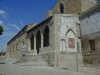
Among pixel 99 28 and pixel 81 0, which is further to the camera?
pixel 81 0

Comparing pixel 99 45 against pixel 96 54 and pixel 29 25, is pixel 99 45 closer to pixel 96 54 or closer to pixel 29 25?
pixel 96 54

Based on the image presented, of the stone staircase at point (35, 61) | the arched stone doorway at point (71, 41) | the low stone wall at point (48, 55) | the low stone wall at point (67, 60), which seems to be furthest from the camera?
the arched stone doorway at point (71, 41)

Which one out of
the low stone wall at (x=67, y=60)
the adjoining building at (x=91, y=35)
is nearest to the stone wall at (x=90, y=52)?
the adjoining building at (x=91, y=35)

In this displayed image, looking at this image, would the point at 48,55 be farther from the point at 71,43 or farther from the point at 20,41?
the point at 20,41

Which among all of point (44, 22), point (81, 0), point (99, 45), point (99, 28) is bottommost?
point (99, 45)

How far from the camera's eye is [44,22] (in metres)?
21.2

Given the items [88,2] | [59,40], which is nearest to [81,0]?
[88,2]

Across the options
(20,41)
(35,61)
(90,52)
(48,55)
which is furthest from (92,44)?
(20,41)

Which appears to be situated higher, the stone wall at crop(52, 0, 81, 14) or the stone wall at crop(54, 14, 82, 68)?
the stone wall at crop(52, 0, 81, 14)

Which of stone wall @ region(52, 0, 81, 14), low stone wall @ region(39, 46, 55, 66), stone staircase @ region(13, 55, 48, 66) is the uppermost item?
stone wall @ region(52, 0, 81, 14)

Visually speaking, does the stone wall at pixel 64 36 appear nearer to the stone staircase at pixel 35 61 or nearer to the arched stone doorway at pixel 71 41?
the arched stone doorway at pixel 71 41

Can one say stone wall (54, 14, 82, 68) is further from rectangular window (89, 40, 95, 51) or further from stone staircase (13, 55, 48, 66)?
stone staircase (13, 55, 48, 66)

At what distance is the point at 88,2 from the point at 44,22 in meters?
8.65

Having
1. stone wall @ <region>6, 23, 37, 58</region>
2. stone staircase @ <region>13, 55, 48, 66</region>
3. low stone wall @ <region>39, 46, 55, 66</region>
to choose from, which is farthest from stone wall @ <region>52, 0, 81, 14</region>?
stone staircase @ <region>13, 55, 48, 66</region>
